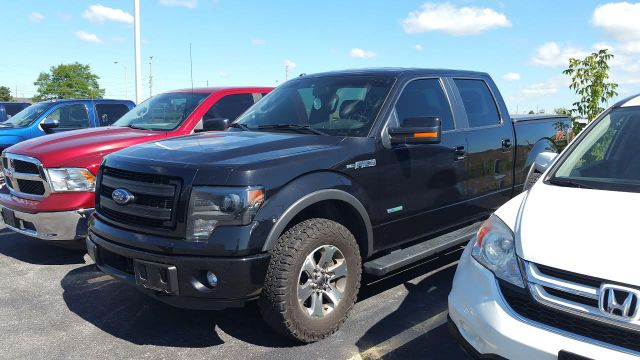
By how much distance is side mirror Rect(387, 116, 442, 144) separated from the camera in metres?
3.75

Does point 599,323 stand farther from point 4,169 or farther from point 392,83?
point 4,169

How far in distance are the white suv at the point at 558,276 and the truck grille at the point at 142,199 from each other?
1.79 m

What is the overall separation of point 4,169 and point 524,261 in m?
5.54

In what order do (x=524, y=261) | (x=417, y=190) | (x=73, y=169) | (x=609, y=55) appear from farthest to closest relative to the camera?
1. (x=609, y=55)
2. (x=73, y=169)
3. (x=417, y=190)
4. (x=524, y=261)

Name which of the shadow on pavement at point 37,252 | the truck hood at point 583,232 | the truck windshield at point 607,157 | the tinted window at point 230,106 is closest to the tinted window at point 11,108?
the shadow on pavement at point 37,252

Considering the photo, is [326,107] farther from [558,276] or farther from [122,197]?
[558,276]

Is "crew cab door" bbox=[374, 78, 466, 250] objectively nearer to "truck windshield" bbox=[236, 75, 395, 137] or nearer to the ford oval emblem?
"truck windshield" bbox=[236, 75, 395, 137]

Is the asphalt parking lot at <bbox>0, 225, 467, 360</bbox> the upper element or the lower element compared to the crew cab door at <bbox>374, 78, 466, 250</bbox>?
lower

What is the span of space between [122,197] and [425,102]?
2.66 metres

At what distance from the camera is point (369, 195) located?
3.79 m

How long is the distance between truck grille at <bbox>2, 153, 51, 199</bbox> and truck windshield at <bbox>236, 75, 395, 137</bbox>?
6.87 feet

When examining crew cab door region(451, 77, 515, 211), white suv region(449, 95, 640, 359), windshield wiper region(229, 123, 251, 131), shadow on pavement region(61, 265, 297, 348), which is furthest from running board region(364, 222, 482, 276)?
windshield wiper region(229, 123, 251, 131)

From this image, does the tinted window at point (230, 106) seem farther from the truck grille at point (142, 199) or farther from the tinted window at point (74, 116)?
the tinted window at point (74, 116)

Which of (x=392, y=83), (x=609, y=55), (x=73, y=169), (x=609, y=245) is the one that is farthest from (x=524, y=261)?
(x=609, y=55)
